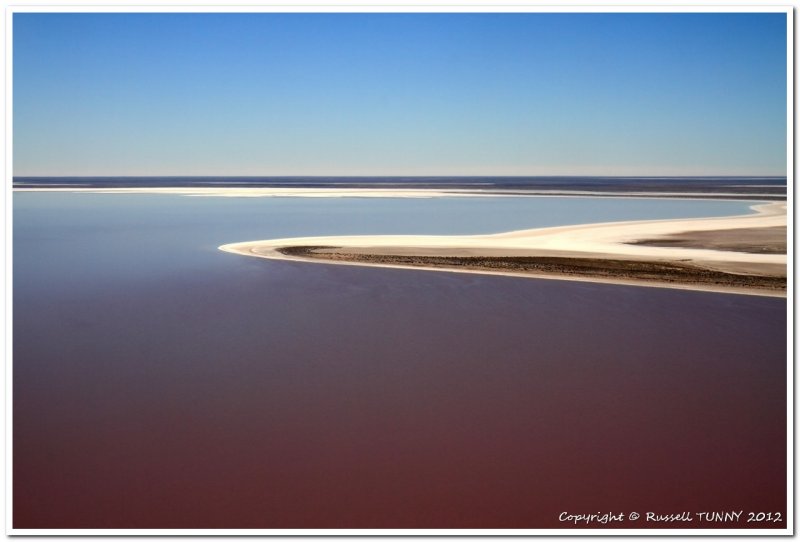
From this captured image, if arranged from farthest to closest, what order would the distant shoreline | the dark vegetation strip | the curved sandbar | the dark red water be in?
the distant shoreline → the curved sandbar → the dark vegetation strip → the dark red water

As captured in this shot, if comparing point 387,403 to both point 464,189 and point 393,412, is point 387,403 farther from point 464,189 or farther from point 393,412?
point 464,189

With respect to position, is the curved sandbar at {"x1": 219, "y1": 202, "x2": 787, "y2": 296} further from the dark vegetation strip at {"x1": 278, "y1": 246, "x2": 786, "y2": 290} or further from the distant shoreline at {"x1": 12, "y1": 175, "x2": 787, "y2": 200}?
the distant shoreline at {"x1": 12, "y1": 175, "x2": 787, "y2": 200}

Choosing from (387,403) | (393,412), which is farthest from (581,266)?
(393,412)

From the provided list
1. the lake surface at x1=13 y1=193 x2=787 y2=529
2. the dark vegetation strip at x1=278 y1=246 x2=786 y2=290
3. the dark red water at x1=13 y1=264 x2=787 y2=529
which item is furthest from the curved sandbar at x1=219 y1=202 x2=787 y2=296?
the dark red water at x1=13 y1=264 x2=787 y2=529
